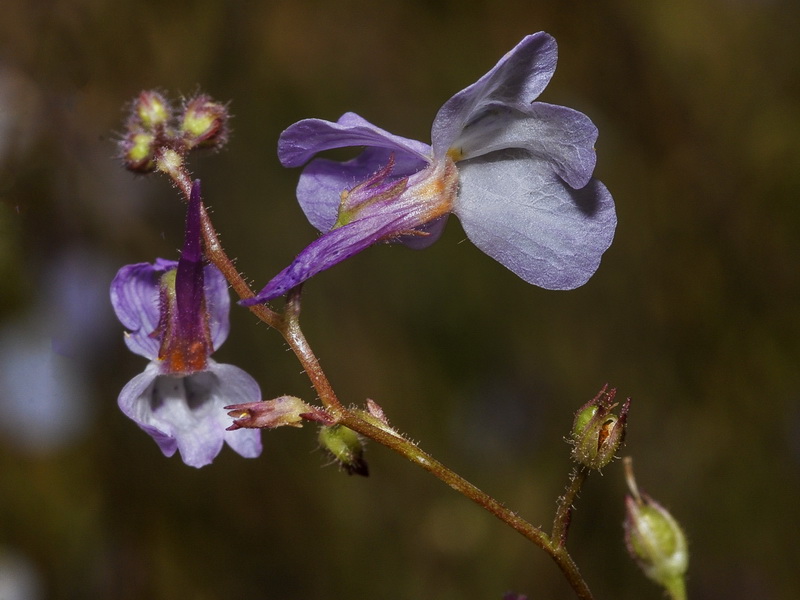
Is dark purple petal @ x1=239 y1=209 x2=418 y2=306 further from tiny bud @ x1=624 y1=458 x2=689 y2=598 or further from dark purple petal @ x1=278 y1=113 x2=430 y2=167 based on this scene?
tiny bud @ x1=624 y1=458 x2=689 y2=598

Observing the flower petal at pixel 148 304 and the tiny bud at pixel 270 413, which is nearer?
the tiny bud at pixel 270 413

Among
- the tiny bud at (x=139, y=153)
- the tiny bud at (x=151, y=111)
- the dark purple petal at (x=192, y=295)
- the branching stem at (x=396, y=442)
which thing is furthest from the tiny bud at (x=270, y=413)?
the tiny bud at (x=151, y=111)

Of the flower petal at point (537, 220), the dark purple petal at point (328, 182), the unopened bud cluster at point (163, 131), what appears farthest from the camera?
the dark purple petal at point (328, 182)

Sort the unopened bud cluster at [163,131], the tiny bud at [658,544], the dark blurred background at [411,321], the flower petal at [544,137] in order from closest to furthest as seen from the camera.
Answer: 1. the tiny bud at [658,544]
2. the flower petal at [544,137]
3. the unopened bud cluster at [163,131]
4. the dark blurred background at [411,321]

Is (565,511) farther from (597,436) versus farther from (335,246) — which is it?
(335,246)

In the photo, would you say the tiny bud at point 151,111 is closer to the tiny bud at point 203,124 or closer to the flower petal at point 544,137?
the tiny bud at point 203,124

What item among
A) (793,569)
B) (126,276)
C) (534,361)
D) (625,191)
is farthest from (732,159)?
(126,276)

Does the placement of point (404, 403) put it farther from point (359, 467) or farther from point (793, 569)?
point (359, 467)
